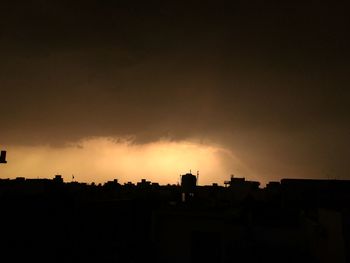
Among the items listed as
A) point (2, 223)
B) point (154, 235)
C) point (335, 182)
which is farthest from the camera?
point (335, 182)

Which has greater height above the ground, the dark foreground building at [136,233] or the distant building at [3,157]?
the distant building at [3,157]

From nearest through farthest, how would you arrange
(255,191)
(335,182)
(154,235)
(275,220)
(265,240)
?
(154,235) → (265,240) → (275,220) → (335,182) → (255,191)

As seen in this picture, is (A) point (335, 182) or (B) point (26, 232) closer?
(B) point (26, 232)

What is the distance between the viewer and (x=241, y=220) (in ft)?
89.7

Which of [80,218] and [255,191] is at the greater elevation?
[255,191]

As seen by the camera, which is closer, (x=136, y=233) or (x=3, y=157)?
(x=3, y=157)

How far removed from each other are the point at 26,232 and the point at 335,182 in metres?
45.5

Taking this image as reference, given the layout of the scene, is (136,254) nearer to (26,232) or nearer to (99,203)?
(99,203)

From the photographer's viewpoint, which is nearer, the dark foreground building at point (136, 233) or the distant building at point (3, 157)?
the dark foreground building at point (136, 233)

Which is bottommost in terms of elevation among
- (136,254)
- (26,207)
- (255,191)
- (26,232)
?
(136,254)

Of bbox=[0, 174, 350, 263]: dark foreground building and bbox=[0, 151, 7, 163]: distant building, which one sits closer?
bbox=[0, 174, 350, 263]: dark foreground building

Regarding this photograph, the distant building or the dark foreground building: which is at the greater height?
the distant building

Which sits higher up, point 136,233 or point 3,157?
point 3,157

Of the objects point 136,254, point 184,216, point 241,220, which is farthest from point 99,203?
point 241,220
